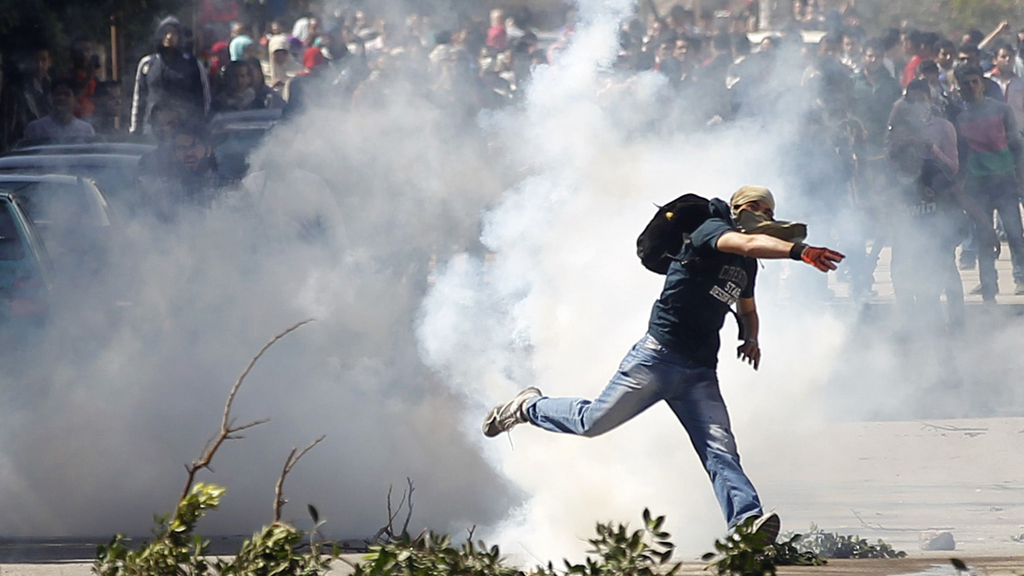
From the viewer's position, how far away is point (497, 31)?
10984mm

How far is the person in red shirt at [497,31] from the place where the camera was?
10.5m

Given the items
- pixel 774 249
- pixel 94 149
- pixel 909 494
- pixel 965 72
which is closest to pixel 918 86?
pixel 965 72

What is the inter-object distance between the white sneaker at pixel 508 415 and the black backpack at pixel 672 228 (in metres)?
0.85

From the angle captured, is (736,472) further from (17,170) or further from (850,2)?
(850,2)

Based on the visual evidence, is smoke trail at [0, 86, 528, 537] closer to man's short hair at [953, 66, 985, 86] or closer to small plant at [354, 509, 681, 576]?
small plant at [354, 509, 681, 576]

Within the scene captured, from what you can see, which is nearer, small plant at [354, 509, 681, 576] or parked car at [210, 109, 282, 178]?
small plant at [354, 509, 681, 576]

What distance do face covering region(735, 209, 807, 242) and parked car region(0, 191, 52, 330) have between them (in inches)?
159

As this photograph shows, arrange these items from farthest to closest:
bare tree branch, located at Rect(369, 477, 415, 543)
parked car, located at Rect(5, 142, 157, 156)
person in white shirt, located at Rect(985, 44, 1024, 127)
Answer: person in white shirt, located at Rect(985, 44, 1024, 127) < parked car, located at Rect(5, 142, 157, 156) < bare tree branch, located at Rect(369, 477, 415, 543)

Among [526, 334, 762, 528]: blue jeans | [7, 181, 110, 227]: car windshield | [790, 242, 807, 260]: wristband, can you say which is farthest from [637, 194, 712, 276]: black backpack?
[7, 181, 110, 227]: car windshield

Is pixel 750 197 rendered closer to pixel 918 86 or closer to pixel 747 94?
pixel 747 94

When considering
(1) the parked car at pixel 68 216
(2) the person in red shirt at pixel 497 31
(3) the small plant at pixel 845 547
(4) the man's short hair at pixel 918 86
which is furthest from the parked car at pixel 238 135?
(4) the man's short hair at pixel 918 86

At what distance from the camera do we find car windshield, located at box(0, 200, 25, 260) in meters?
8.05

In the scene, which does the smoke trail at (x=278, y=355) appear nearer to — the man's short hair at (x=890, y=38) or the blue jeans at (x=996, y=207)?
the man's short hair at (x=890, y=38)

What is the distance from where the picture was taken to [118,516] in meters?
6.71
